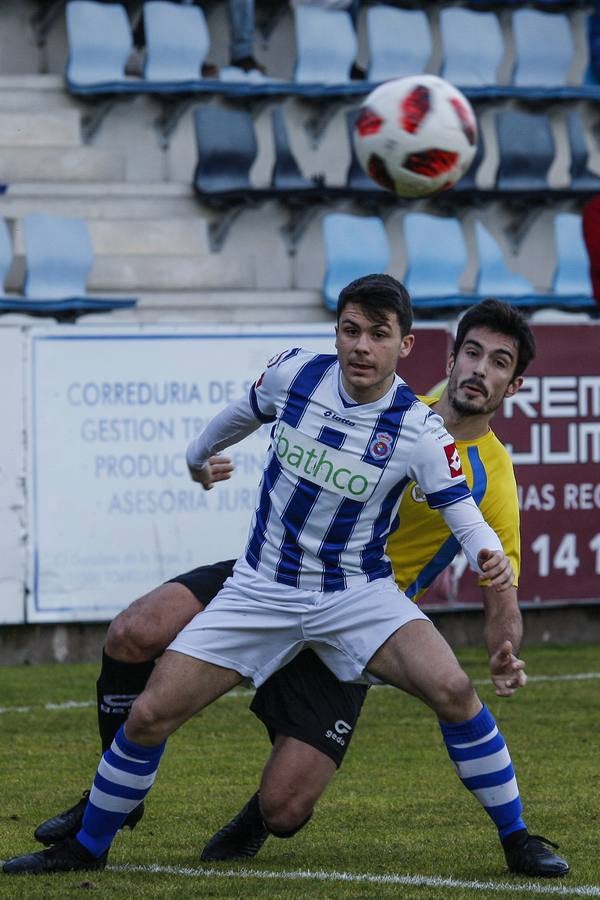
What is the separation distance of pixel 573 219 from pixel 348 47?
2.66 metres

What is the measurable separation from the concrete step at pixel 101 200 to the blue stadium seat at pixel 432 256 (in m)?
1.93

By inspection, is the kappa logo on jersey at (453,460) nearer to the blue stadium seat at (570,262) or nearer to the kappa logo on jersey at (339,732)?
the kappa logo on jersey at (339,732)

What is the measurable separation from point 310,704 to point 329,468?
29.3 inches

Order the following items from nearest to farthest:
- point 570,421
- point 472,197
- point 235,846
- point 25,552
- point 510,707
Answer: point 235,846
point 510,707
point 25,552
point 570,421
point 472,197

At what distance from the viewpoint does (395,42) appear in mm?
16188

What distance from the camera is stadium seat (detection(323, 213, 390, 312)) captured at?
46.9 ft

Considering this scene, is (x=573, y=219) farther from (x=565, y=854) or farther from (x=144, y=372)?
(x=565, y=854)

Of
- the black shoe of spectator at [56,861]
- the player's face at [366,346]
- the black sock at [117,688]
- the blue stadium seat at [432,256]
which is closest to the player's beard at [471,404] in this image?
the player's face at [366,346]

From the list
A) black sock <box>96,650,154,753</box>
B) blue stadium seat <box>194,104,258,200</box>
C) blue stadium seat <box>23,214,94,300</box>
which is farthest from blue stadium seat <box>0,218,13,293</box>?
black sock <box>96,650,154,753</box>

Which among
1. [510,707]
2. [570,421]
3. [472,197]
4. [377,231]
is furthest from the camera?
[472,197]

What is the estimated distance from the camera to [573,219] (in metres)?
15.6

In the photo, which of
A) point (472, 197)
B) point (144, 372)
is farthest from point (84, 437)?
point (472, 197)

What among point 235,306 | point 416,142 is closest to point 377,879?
point 416,142

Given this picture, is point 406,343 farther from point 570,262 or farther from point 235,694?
point 570,262
